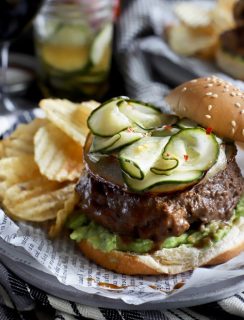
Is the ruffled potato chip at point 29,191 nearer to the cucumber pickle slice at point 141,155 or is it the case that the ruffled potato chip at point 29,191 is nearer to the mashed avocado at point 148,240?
the mashed avocado at point 148,240

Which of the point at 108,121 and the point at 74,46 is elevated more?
the point at 108,121

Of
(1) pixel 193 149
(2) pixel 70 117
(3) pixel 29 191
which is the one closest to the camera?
(1) pixel 193 149

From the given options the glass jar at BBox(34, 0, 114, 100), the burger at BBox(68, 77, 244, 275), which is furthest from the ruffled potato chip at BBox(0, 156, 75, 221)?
the glass jar at BBox(34, 0, 114, 100)

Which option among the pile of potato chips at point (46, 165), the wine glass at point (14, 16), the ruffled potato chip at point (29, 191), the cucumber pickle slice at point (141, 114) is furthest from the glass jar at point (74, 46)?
the cucumber pickle slice at point (141, 114)

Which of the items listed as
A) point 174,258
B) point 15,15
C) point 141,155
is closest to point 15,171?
point 141,155

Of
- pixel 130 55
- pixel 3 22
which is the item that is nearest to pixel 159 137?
pixel 3 22

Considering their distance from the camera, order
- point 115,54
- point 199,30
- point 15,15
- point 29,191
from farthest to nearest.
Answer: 1. point 115,54
2. point 199,30
3. point 15,15
4. point 29,191

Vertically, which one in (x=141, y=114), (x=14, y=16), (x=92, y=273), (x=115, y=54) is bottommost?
(x=115, y=54)

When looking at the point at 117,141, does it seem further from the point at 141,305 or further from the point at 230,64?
the point at 230,64
